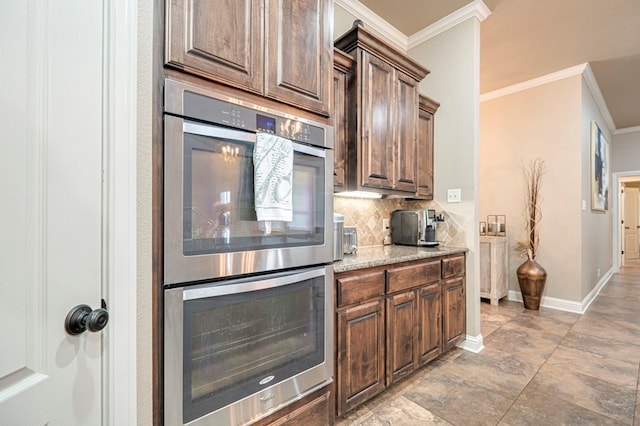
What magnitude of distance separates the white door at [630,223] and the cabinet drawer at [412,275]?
9845 millimetres

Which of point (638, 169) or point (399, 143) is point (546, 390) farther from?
point (638, 169)

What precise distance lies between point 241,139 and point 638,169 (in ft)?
26.5

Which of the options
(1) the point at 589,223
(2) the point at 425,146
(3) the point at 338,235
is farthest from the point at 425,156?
(1) the point at 589,223

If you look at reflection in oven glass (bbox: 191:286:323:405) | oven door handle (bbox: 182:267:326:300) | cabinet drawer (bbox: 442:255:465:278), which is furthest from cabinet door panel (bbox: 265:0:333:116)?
cabinet drawer (bbox: 442:255:465:278)

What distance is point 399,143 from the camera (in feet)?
7.95

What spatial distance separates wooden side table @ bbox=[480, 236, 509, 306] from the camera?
12.8 ft

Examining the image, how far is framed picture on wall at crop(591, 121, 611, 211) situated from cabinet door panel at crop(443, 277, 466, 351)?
326cm

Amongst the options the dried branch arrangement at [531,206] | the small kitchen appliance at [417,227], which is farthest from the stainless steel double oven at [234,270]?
the dried branch arrangement at [531,206]

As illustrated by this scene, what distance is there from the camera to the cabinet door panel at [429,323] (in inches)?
83.8

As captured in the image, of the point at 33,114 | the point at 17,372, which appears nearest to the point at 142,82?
the point at 33,114

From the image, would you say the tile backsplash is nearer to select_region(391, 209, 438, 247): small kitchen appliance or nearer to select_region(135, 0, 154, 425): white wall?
select_region(391, 209, 438, 247): small kitchen appliance

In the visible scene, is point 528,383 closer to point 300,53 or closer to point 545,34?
point 300,53

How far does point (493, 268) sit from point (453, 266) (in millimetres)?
1903

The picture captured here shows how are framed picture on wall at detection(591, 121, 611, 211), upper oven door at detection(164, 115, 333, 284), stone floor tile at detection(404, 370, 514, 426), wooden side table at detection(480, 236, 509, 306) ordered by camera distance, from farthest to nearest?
framed picture on wall at detection(591, 121, 611, 211), wooden side table at detection(480, 236, 509, 306), stone floor tile at detection(404, 370, 514, 426), upper oven door at detection(164, 115, 333, 284)
